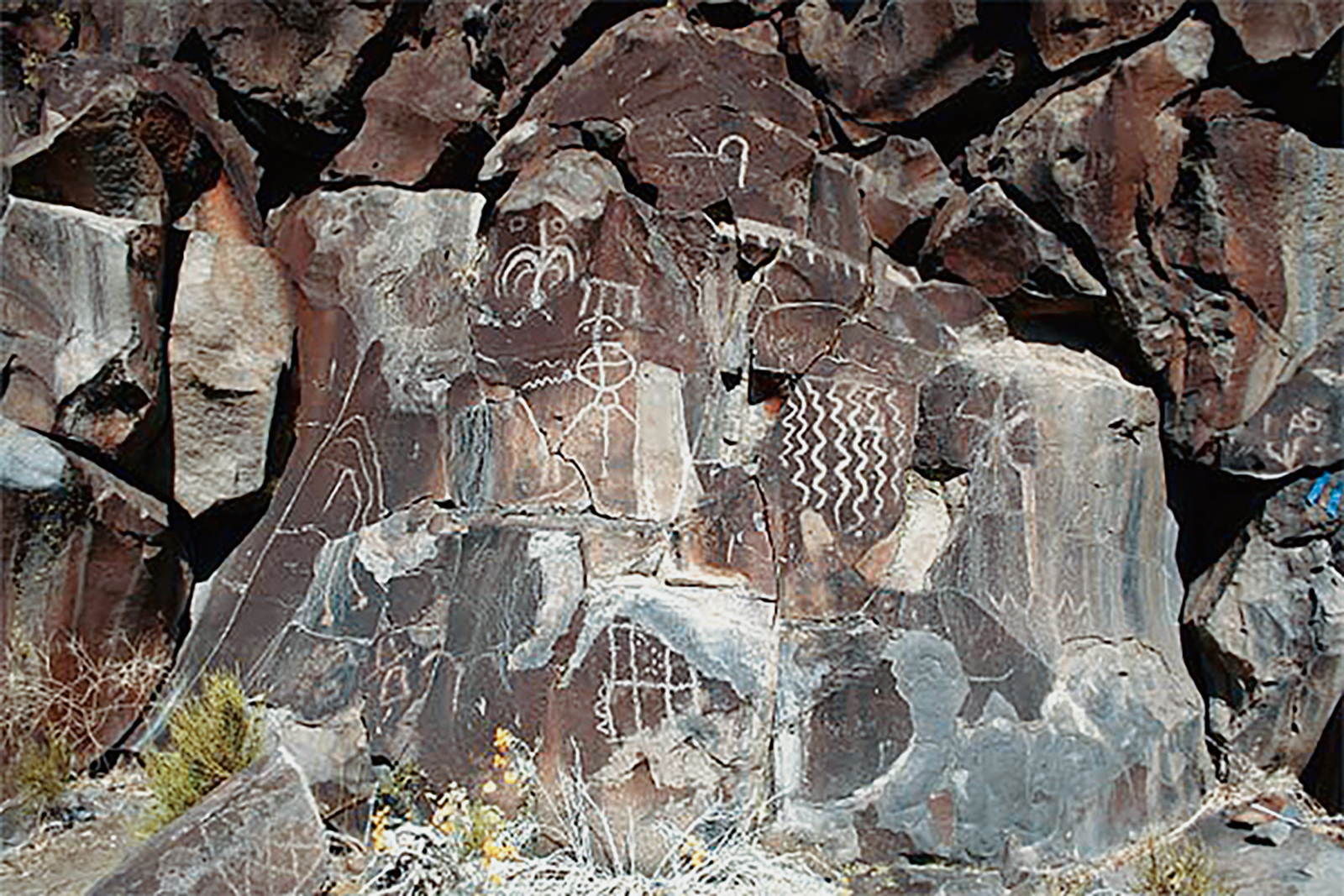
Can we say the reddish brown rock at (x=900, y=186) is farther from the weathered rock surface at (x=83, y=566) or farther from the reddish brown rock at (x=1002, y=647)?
the weathered rock surface at (x=83, y=566)

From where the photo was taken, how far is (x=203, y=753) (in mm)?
4098

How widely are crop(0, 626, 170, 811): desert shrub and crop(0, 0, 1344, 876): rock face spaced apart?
124mm

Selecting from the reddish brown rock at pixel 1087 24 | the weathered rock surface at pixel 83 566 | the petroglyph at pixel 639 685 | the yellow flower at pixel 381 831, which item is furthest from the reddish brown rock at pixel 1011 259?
the weathered rock surface at pixel 83 566

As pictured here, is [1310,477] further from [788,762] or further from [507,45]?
[507,45]

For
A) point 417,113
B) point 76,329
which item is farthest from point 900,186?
point 76,329

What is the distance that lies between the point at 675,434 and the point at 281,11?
7.74 ft

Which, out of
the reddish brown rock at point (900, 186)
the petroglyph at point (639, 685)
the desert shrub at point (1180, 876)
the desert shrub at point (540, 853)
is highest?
the reddish brown rock at point (900, 186)

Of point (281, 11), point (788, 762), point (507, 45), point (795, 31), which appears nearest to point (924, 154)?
point (795, 31)

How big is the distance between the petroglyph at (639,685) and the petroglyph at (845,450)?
727 millimetres

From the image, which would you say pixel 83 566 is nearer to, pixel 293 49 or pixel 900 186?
pixel 293 49

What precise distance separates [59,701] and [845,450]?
2726 millimetres

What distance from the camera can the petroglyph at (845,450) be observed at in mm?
4438

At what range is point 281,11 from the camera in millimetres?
5258

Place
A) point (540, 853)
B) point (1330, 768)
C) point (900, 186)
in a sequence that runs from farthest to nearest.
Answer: point (900, 186)
point (1330, 768)
point (540, 853)
